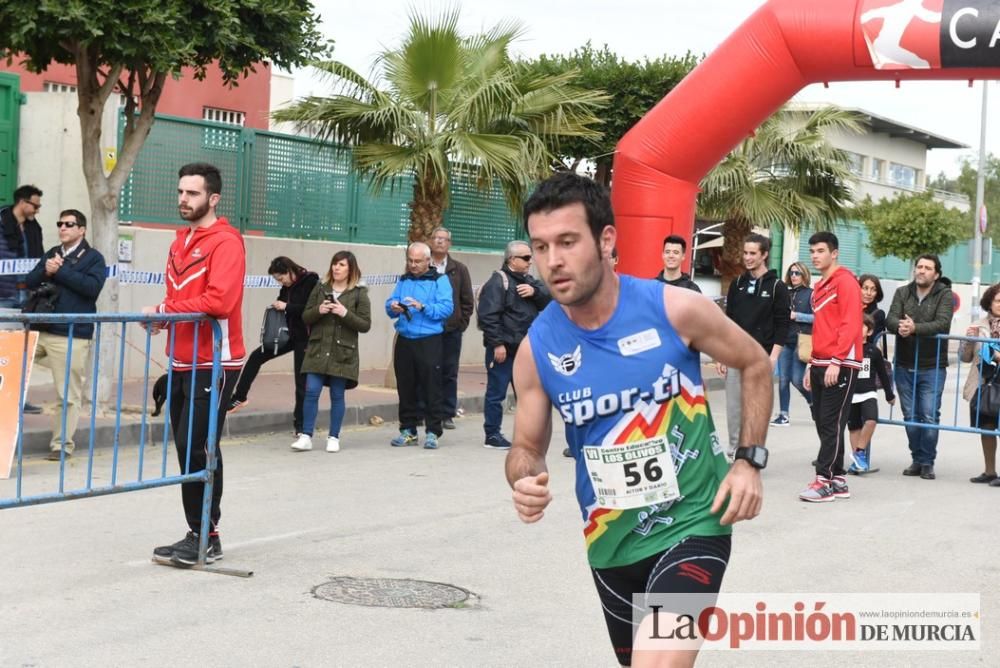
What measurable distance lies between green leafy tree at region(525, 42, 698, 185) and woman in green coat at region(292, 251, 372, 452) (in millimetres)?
8919

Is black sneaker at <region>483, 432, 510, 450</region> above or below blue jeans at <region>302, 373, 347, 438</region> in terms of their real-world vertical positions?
below

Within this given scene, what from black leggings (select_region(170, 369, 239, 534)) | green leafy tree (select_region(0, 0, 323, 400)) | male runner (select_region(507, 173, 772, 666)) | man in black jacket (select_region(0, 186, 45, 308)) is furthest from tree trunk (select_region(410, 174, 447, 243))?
male runner (select_region(507, 173, 772, 666))

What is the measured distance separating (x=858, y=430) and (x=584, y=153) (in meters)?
10.2

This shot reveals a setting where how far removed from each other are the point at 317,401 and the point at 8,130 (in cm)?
546

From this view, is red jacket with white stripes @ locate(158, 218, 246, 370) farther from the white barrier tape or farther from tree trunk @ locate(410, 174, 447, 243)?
tree trunk @ locate(410, 174, 447, 243)

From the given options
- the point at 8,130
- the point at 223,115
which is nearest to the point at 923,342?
the point at 8,130

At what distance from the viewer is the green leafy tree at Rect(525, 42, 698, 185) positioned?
20469 mm

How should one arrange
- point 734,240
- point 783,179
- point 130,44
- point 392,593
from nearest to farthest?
point 392,593 → point 130,44 → point 783,179 → point 734,240

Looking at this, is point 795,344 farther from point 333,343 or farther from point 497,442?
point 333,343

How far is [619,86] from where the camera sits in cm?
2062

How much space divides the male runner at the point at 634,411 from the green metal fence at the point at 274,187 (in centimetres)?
1217

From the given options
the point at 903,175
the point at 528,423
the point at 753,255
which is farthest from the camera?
the point at 903,175

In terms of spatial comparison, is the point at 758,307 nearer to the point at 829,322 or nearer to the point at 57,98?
the point at 829,322

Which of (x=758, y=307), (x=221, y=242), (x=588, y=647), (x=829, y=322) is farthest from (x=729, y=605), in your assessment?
(x=758, y=307)
